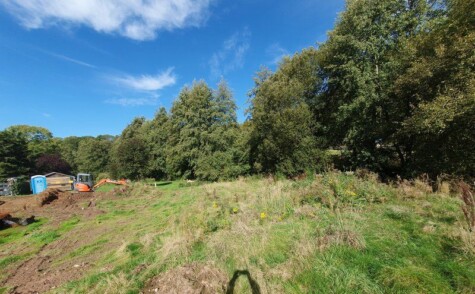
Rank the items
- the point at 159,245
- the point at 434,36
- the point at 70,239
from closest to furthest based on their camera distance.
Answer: the point at 159,245 → the point at 70,239 → the point at 434,36

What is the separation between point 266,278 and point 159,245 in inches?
140

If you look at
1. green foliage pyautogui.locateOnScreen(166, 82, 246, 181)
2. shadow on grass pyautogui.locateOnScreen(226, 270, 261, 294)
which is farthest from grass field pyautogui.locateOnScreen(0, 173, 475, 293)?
green foliage pyautogui.locateOnScreen(166, 82, 246, 181)

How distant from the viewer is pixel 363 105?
1568cm

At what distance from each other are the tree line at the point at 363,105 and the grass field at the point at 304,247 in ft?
17.6

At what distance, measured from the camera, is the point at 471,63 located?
10.3m

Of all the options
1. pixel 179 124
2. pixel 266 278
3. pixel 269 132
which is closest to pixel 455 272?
pixel 266 278

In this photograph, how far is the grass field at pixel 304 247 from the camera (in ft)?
12.1

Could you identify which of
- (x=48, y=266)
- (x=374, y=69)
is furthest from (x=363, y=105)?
(x=48, y=266)

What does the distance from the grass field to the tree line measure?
5357 mm

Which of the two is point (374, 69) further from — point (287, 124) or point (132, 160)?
point (132, 160)

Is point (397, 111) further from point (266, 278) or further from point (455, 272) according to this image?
point (266, 278)

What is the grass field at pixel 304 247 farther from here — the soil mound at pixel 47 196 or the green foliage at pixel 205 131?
the green foliage at pixel 205 131

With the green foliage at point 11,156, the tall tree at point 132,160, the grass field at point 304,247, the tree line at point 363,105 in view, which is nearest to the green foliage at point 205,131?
the tree line at point 363,105

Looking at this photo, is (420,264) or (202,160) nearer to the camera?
(420,264)
